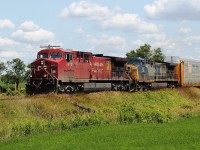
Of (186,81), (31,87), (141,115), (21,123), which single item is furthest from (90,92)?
(186,81)

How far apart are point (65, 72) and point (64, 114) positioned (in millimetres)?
5320

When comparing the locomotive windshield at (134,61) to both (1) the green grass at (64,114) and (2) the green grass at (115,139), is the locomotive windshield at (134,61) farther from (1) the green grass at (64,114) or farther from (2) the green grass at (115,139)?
(2) the green grass at (115,139)

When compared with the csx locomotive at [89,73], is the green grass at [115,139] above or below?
below

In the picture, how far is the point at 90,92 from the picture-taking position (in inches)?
1280

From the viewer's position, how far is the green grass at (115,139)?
15.9 m

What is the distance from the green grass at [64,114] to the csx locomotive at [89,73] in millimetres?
1699

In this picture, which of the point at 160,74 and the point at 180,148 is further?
the point at 160,74

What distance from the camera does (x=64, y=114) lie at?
25.1 metres

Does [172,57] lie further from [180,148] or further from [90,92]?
[180,148]

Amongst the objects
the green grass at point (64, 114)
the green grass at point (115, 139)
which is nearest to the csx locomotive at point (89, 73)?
the green grass at point (64, 114)

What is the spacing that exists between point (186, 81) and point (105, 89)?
74.9 feet

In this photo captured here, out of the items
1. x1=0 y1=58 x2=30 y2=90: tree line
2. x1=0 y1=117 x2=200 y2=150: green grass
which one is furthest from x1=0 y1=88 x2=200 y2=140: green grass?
x1=0 y1=58 x2=30 y2=90: tree line

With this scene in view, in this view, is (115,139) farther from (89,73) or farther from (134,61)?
(134,61)

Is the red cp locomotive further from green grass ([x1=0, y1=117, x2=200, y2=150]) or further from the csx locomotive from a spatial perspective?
green grass ([x1=0, y1=117, x2=200, y2=150])
